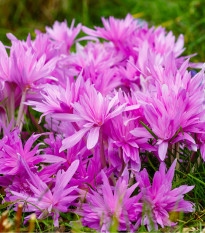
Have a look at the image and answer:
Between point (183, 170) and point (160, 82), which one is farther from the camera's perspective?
point (183, 170)

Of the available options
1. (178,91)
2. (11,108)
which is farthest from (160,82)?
(11,108)

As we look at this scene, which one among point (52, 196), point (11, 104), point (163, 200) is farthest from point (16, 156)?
point (163, 200)

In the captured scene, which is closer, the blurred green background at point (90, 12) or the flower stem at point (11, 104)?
the flower stem at point (11, 104)

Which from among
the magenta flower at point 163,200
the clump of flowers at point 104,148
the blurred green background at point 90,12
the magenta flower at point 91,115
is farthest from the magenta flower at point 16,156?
the blurred green background at point 90,12

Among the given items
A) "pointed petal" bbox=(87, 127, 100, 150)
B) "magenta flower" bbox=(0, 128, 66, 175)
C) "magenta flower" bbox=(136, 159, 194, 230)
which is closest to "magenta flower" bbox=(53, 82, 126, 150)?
"pointed petal" bbox=(87, 127, 100, 150)

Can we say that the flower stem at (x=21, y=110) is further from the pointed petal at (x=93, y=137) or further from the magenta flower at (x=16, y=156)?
the pointed petal at (x=93, y=137)

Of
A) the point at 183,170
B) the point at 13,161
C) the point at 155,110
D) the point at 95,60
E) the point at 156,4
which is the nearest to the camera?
the point at 155,110

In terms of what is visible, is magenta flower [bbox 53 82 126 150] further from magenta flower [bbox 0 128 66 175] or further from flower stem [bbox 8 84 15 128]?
flower stem [bbox 8 84 15 128]

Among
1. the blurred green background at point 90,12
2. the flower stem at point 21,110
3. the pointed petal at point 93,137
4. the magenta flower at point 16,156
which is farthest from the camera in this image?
the blurred green background at point 90,12

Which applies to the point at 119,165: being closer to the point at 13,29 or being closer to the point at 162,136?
the point at 162,136
